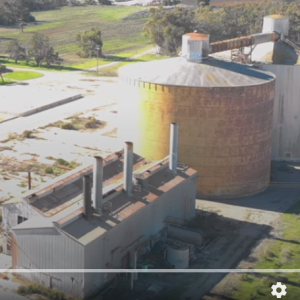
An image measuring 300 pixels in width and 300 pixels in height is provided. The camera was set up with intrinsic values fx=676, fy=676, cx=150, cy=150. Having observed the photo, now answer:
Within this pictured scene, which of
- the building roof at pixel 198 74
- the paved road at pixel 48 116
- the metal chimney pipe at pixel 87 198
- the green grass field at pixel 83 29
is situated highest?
the building roof at pixel 198 74

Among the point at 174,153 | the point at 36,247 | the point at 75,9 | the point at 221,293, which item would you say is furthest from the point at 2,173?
the point at 75,9

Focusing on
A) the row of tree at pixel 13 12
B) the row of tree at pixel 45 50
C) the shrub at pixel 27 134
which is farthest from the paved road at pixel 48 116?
the row of tree at pixel 13 12

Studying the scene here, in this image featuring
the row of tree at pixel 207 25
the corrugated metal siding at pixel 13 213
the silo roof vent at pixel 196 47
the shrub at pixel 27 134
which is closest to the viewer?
the corrugated metal siding at pixel 13 213

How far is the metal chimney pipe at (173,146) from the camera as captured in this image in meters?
26.0

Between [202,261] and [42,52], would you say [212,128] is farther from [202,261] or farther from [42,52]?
[42,52]

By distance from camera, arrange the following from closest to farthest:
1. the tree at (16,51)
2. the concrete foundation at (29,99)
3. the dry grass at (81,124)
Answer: the dry grass at (81,124), the concrete foundation at (29,99), the tree at (16,51)

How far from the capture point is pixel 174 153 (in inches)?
1037

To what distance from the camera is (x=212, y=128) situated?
29.5m

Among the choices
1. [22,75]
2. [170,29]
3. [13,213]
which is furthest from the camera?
[170,29]

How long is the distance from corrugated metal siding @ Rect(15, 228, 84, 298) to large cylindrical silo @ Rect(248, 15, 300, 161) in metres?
18.4

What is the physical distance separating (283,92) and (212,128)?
25.7 feet

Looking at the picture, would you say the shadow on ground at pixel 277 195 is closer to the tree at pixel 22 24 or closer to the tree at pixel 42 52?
the tree at pixel 42 52

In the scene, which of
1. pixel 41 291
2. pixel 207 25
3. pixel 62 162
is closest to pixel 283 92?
pixel 62 162

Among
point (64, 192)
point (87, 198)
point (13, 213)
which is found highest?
point (87, 198)
